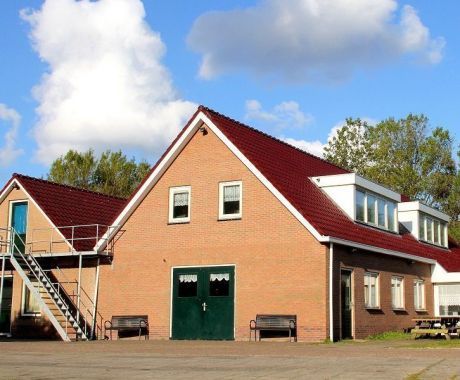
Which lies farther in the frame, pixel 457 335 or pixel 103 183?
pixel 103 183

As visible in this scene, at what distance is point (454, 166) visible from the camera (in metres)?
53.3

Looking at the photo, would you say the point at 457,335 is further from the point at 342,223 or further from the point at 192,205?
the point at 192,205

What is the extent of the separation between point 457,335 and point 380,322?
8.92 feet

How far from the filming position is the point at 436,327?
78.2 feet

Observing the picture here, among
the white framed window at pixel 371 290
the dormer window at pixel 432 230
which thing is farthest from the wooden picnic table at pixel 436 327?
the dormer window at pixel 432 230

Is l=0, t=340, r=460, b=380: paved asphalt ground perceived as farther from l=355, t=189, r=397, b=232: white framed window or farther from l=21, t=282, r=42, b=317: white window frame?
l=21, t=282, r=42, b=317: white window frame

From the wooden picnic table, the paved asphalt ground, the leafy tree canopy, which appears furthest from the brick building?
the leafy tree canopy

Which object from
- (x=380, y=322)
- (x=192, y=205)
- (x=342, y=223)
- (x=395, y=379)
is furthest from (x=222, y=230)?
(x=395, y=379)

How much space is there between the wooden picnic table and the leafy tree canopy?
26.7m

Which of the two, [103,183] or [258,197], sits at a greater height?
[103,183]

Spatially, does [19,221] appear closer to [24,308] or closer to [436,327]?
[24,308]

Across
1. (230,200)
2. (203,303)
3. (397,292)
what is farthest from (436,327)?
(230,200)

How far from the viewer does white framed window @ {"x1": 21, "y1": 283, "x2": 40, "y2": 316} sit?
28.6 meters

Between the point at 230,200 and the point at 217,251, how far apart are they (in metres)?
1.84
